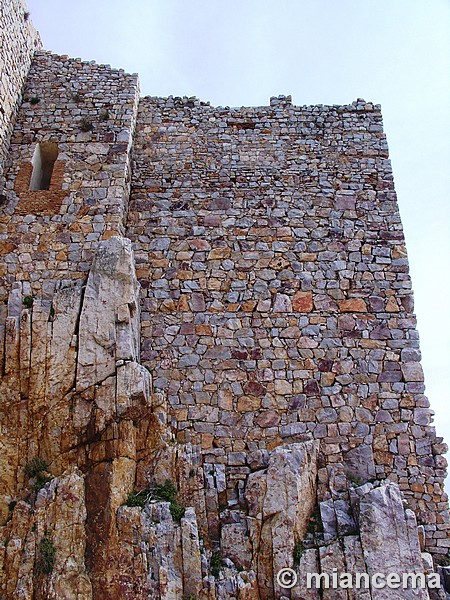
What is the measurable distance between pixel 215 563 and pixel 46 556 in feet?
6.28

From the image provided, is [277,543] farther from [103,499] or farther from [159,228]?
[159,228]

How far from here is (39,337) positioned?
7480 mm

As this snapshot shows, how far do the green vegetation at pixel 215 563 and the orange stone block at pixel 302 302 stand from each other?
3701mm

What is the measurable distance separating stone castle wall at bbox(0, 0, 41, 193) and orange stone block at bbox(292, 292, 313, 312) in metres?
5.12

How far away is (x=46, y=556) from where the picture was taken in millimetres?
6215

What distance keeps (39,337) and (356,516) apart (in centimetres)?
464

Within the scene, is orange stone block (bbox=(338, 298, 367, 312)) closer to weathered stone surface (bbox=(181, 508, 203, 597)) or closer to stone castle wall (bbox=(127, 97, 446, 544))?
stone castle wall (bbox=(127, 97, 446, 544))

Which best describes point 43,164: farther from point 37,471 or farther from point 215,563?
point 215,563

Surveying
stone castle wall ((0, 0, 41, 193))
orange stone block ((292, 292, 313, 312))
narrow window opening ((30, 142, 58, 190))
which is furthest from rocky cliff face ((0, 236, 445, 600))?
stone castle wall ((0, 0, 41, 193))

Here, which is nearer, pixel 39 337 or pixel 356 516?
pixel 356 516

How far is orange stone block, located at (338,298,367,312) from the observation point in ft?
28.7

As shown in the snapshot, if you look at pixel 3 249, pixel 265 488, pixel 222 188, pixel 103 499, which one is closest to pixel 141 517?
pixel 103 499

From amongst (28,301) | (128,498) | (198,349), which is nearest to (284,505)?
(128,498)

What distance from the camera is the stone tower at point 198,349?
6531mm
